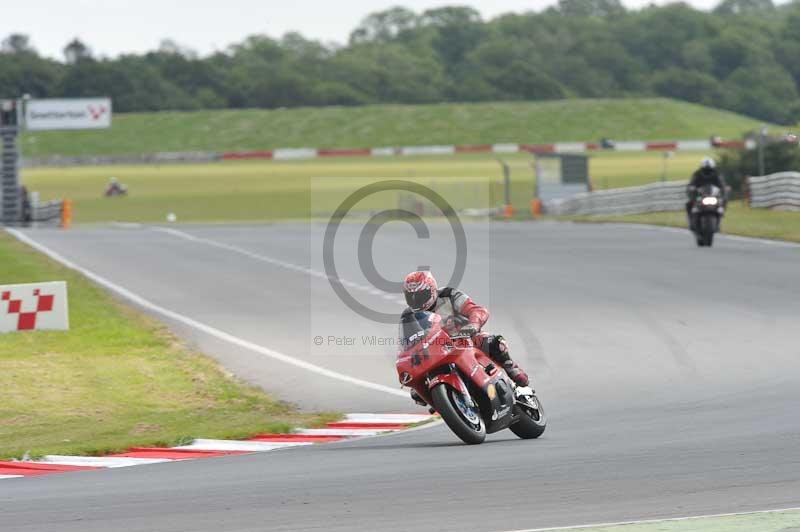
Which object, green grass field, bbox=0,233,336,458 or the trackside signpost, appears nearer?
green grass field, bbox=0,233,336,458

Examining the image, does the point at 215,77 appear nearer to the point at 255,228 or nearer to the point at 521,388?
the point at 255,228

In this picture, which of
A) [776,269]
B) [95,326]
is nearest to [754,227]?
[776,269]

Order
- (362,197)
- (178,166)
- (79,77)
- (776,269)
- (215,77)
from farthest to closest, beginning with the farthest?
(215,77)
(79,77)
(178,166)
(362,197)
(776,269)

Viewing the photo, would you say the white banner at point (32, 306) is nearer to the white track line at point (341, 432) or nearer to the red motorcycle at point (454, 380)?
A: the white track line at point (341, 432)

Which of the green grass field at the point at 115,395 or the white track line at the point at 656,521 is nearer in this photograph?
the white track line at the point at 656,521

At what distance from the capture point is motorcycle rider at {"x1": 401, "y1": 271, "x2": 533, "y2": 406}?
11102 millimetres

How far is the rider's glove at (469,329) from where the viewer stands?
11.1 meters

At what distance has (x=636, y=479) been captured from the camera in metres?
9.03

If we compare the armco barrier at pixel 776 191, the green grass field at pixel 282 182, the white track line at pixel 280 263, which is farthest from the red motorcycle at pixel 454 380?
the green grass field at pixel 282 182

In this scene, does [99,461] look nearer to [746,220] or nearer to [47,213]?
[746,220]

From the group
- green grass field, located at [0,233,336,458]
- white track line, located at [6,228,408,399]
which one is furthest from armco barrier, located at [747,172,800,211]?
green grass field, located at [0,233,336,458]

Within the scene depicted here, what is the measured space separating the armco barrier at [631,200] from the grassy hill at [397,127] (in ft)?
165

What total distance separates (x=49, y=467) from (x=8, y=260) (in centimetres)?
1972

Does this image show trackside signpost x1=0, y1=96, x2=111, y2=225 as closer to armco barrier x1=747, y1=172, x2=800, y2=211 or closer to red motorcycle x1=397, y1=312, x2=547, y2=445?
armco barrier x1=747, y1=172, x2=800, y2=211
